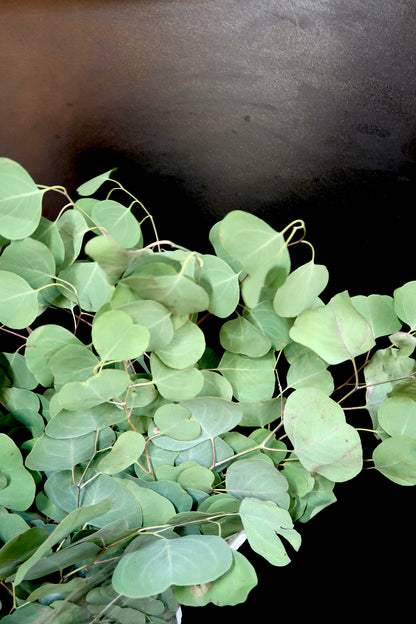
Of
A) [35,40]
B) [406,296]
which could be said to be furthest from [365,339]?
[35,40]

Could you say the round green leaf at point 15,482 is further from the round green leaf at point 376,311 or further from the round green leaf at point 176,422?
the round green leaf at point 376,311

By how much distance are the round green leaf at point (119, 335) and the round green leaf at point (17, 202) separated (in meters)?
0.05

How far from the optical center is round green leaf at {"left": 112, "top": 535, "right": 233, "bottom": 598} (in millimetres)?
214

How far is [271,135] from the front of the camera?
1.46 ft

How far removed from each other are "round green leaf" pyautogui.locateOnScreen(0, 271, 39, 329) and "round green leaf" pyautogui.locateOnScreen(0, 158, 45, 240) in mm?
19

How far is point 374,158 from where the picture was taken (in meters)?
0.44

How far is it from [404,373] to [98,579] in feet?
0.54

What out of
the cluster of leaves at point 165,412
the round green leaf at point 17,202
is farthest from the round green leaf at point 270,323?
the round green leaf at point 17,202

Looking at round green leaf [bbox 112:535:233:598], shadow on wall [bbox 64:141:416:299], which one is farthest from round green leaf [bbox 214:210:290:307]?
shadow on wall [bbox 64:141:416:299]

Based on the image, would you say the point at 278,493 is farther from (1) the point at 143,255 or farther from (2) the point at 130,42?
(2) the point at 130,42

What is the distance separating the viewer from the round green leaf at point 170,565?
0.21 m

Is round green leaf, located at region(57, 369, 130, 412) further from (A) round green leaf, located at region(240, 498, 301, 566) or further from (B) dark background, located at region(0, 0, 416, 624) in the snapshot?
(B) dark background, located at region(0, 0, 416, 624)

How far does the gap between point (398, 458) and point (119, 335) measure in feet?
0.44

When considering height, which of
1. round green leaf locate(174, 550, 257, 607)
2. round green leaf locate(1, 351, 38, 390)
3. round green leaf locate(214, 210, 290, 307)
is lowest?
round green leaf locate(174, 550, 257, 607)
